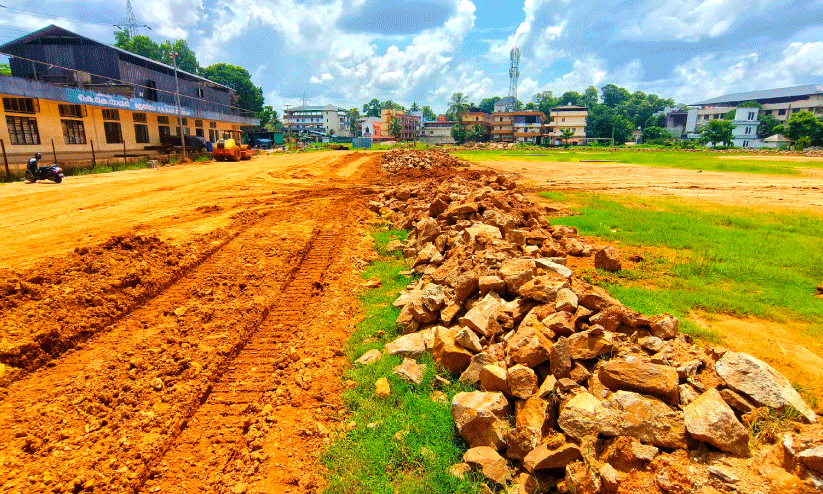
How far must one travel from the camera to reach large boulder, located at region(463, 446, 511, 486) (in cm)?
354

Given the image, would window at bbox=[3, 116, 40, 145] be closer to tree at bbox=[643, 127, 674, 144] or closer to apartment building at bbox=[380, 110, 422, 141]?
apartment building at bbox=[380, 110, 422, 141]

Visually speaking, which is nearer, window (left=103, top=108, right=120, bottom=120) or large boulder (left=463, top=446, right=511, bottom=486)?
large boulder (left=463, top=446, right=511, bottom=486)

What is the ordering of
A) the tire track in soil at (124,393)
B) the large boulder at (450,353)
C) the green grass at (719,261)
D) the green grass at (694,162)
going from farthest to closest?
the green grass at (694,162), the green grass at (719,261), the large boulder at (450,353), the tire track in soil at (124,393)

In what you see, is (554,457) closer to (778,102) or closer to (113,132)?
(113,132)

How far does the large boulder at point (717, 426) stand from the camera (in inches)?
116

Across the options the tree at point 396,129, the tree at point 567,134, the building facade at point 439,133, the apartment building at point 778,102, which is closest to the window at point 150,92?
the tree at point 396,129

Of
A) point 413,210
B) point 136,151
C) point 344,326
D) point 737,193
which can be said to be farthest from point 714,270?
point 136,151

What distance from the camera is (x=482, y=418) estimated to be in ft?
12.7

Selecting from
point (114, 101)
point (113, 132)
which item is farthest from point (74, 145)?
point (113, 132)

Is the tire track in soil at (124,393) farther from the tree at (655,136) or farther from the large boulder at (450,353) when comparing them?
the tree at (655,136)

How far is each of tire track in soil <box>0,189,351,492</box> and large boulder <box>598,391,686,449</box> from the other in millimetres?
3893

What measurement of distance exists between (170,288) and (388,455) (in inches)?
207

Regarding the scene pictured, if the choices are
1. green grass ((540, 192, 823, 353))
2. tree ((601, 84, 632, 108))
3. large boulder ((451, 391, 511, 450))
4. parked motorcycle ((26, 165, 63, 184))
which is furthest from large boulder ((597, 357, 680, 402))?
tree ((601, 84, 632, 108))

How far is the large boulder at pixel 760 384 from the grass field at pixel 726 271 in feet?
3.70
